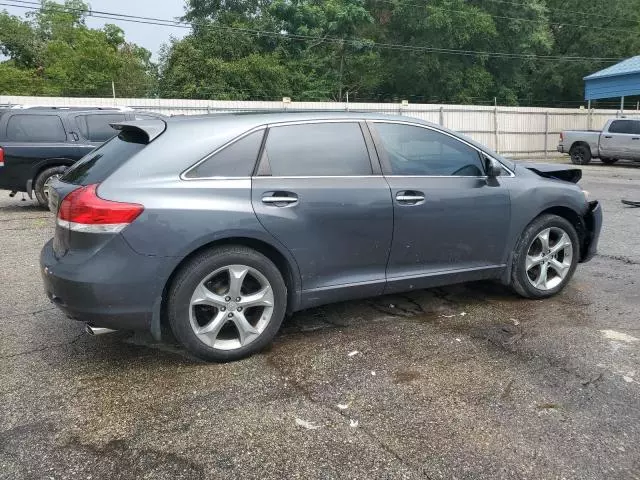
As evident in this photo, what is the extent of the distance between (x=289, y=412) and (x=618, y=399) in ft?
6.03

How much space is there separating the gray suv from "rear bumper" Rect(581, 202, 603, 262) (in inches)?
26.6

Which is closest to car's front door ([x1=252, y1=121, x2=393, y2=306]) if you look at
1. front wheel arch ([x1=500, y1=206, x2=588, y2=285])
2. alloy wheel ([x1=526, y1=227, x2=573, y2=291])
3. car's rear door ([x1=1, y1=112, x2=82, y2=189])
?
front wheel arch ([x1=500, y1=206, x2=588, y2=285])

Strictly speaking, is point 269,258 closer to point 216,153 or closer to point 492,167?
point 216,153

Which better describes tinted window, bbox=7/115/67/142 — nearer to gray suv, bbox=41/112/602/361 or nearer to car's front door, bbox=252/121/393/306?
gray suv, bbox=41/112/602/361

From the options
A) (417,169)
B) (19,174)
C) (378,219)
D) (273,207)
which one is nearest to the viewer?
(273,207)

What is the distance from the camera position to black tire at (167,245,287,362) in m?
3.54

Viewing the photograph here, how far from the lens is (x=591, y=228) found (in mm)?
5273

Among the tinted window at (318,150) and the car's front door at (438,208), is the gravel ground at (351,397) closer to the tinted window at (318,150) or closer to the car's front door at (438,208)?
the car's front door at (438,208)

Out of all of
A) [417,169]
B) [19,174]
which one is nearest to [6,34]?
[19,174]

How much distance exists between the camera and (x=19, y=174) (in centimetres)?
959

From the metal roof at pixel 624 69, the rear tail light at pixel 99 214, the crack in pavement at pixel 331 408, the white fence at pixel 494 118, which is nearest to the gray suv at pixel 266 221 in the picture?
the rear tail light at pixel 99 214

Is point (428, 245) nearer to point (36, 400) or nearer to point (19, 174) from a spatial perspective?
point (36, 400)

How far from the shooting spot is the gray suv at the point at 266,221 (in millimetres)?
3447

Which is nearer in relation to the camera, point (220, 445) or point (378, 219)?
point (220, 445)
